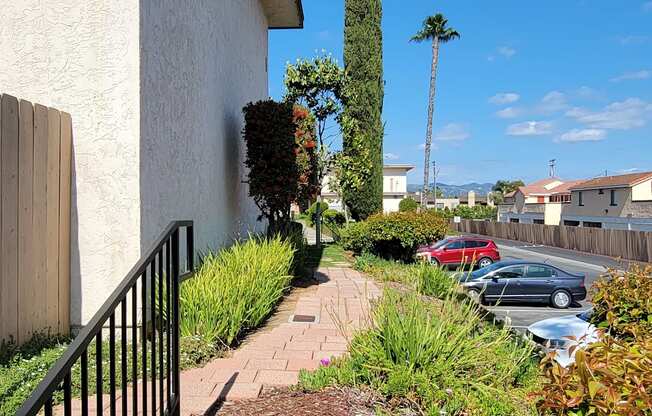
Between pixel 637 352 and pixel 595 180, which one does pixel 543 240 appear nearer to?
pixel 595 180

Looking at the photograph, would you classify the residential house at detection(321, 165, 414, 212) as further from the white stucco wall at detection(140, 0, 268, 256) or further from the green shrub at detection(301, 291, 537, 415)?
the green shrub at detection(301, 291, 537, 415)

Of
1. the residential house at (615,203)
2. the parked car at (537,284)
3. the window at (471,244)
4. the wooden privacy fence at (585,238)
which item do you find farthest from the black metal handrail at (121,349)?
the residential house at (615,203)

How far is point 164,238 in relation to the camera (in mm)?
2686

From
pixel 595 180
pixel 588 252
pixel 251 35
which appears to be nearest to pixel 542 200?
pixel 595 180

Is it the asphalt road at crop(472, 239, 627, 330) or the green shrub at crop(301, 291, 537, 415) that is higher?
the green shrub at crop(301, 291, 537, 415)

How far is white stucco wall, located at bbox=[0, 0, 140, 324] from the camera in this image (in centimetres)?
489

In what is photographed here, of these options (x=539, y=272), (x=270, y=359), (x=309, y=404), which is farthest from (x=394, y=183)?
(x=309, y=404)

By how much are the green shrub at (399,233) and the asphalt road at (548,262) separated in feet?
9.14

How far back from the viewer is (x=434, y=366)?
139 inches

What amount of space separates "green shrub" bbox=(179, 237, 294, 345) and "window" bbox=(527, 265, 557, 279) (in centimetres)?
1145

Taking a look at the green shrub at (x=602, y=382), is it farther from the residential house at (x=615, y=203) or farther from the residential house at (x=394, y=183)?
the residential house at (x=394, y=183)

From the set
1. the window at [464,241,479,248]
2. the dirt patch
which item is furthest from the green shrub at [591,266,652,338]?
the window at [464,241,479,248]

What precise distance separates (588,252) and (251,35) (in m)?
30.1

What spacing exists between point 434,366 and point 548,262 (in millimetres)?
27556
